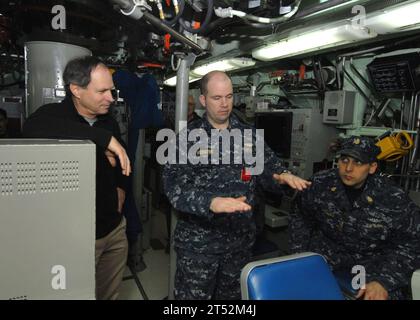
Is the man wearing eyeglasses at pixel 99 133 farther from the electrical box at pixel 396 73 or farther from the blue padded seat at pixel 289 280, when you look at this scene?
the electrical box at pixel 396 73

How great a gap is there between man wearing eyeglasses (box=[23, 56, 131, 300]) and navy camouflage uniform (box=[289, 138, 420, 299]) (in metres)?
1.30

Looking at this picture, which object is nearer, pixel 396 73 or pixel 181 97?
pixel 181 97

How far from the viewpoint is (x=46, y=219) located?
3.47 ft

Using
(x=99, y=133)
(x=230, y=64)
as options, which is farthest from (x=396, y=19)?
(x=230, y=64)

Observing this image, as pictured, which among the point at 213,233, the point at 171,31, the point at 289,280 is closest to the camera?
the point at 289,280

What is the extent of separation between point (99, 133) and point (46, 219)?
52 centimetres

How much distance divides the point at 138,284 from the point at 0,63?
3108 millimetres

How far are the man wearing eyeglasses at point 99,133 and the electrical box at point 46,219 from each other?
1.08ft

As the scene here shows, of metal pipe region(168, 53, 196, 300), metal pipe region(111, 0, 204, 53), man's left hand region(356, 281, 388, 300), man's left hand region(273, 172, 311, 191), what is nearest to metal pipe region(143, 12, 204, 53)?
metal pipe region(111, 0, 204, 53)

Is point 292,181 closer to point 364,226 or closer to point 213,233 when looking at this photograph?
→ point 213,233

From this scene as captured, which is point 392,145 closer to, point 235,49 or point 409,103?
point 409,103

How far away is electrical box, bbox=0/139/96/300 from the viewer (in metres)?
1.00

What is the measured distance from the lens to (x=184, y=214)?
76.5 inches

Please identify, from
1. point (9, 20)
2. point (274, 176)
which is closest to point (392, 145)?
point (274, 176)
